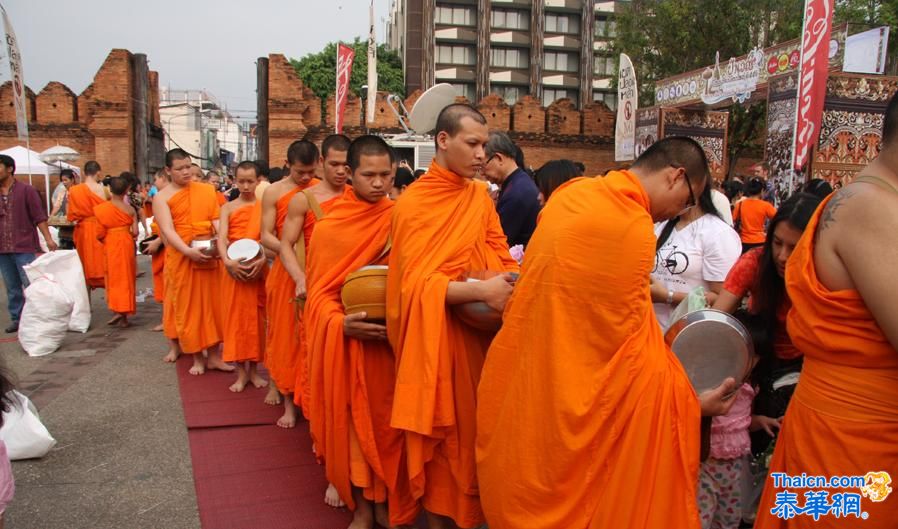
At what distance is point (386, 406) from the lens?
3135mm

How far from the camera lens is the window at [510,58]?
2079 inches

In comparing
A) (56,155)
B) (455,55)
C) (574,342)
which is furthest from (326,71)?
(574,342)

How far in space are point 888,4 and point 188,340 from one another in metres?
20.2

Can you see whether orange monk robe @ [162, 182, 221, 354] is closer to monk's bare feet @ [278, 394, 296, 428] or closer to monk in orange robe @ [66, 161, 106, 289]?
monk's bare feet @ [278, 394, 296, 428]

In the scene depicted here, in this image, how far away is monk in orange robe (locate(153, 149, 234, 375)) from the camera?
596cm

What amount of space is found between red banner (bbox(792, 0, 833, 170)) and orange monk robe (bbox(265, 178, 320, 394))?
486 cm

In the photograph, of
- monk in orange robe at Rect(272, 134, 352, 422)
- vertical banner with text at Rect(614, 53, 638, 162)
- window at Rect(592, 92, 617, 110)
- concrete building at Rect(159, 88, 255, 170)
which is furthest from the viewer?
window at Rect(592, 92, 617, 110)

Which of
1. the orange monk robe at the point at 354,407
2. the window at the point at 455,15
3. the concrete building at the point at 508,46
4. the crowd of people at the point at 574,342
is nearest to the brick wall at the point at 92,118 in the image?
the crowd of people at the point at 574,342

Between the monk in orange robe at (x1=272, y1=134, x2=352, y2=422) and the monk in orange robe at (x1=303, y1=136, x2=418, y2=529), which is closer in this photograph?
the monk in orange robe at (x1=303, y1=136, x2=418, y2=529)

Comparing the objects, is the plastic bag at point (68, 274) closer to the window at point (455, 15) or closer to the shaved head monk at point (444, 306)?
the shaved head monk at point (444, 306)

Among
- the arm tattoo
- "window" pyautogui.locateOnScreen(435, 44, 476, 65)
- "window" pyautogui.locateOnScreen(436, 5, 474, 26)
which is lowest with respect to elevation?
the arm tattoo

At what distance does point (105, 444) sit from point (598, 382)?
11.5ft

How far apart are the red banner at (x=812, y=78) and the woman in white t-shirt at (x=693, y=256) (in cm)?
390

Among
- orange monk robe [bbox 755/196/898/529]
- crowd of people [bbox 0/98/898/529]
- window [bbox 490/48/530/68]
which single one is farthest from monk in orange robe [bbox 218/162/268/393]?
window [bbox 490/48/530/68]
